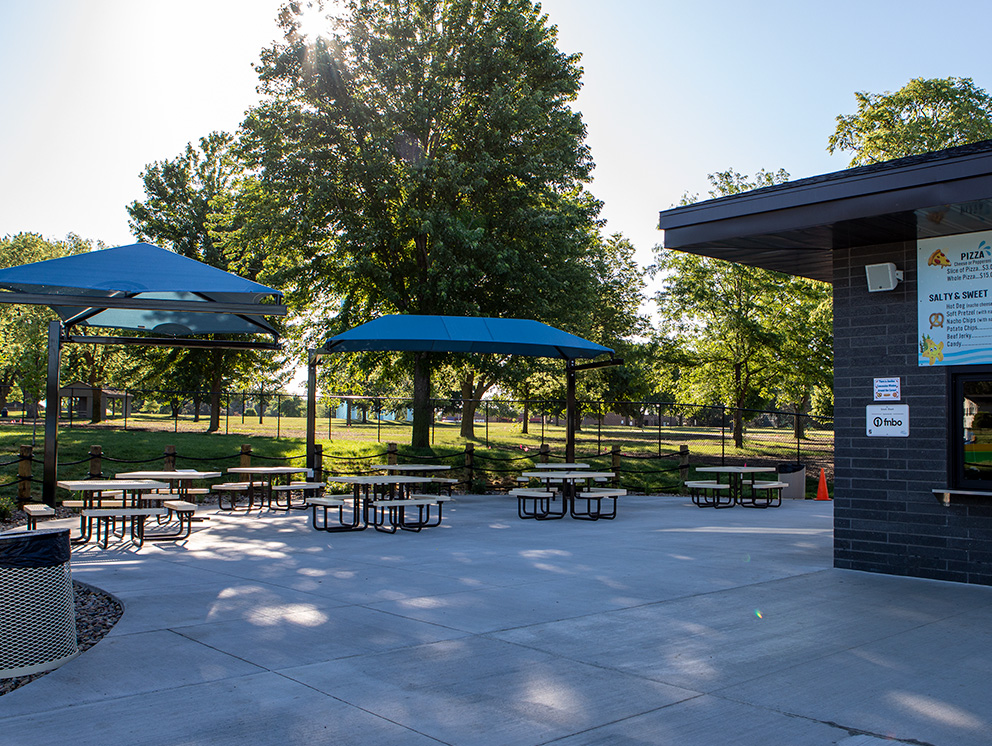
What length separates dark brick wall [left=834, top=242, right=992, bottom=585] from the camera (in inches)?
338

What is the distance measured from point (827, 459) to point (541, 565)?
23769 mm

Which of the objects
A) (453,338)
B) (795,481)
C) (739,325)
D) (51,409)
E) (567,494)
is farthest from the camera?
(739,325)

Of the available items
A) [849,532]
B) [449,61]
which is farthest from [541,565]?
[449,61]

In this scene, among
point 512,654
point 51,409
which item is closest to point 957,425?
point 512,654

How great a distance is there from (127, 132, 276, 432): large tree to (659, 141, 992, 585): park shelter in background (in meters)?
30.0

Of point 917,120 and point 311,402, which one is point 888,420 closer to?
point 311,402

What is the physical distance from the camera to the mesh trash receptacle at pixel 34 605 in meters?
5.22

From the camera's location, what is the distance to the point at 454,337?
595 inches

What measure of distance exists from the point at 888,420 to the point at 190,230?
34345mm

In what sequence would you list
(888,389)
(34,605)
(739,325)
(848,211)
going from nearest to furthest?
(34,605)
(848,211)
(888,389)
(739,325)

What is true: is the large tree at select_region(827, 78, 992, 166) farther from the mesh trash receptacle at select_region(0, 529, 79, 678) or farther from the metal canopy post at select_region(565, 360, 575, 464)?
the mesh trash receptacle at select_region(0, 529, 79, 678)

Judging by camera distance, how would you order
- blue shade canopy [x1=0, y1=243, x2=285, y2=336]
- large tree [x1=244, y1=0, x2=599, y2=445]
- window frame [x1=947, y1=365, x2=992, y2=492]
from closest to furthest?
1. window frame [x1=947, y1=365, x2=992, y2=492]
2. blue shade canopy [x1=0, y1=243, x2=285, y2=336]
3. large tree [x1=244, y1=0, x2=599, y2=445]

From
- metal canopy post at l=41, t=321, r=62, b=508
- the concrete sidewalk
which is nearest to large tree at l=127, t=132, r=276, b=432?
metal canopy post at l=41, t=321, r=62, b=508

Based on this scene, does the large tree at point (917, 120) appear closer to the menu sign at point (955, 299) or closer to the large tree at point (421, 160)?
the large tree at point (421, 160)
